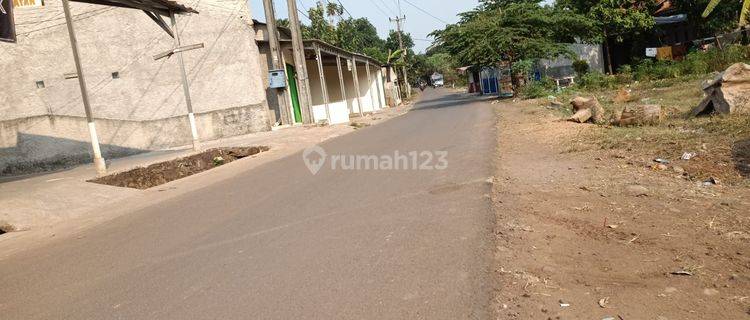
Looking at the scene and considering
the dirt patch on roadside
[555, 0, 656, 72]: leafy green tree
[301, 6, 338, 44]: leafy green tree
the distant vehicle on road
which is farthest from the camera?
the distant vehicle on road

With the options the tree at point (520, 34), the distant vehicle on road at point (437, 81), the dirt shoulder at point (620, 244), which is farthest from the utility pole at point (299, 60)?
the distant vehicle on road at point (437, 81)

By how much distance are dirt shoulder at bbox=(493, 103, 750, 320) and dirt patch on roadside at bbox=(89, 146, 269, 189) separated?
8725 millimetres

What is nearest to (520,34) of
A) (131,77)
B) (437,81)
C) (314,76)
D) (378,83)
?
(314,76)

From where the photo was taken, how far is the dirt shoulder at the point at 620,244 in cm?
346

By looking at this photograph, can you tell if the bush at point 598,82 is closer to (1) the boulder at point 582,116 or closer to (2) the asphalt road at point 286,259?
(1) the boulder at point 582,116

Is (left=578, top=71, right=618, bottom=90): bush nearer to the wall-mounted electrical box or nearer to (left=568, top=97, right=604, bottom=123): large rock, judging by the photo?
(left=568, top=97, right=604, bottom=123): large rock

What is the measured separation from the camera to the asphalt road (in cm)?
392

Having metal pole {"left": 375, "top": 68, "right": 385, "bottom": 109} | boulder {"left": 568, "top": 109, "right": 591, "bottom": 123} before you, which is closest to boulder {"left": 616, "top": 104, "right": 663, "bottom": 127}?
boulder {"left": 568, "top": 109, "right": 591, "bottom": 123}

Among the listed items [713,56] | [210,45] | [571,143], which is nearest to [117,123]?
[210,45]

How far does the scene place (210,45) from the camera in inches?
907

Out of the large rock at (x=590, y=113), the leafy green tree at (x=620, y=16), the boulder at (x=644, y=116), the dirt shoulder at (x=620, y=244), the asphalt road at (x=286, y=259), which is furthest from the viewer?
the leafy green tree at (x=620, y=16)

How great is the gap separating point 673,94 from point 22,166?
21.5m
